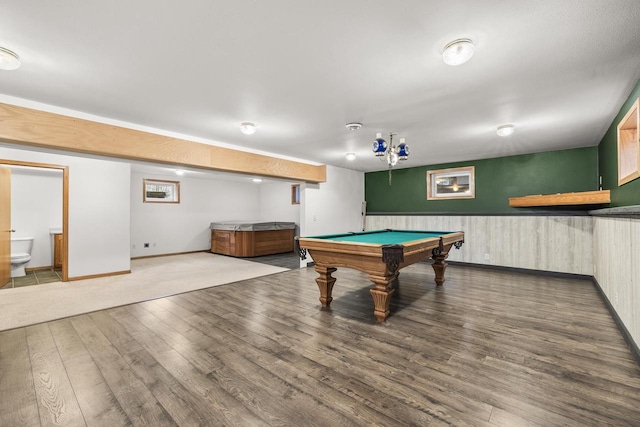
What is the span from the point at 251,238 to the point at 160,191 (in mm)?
3024

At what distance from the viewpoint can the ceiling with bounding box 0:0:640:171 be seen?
161 cm

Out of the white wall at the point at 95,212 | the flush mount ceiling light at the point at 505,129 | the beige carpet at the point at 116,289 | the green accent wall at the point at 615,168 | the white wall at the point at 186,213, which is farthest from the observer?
the white wall at the point at 186,213

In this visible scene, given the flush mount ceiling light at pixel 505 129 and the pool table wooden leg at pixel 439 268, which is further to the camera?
the pool table wooden leg at pixel 439 268

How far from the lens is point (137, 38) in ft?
6.06

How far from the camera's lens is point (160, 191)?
7.98 meters

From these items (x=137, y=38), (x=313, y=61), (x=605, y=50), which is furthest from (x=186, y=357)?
(x=605, y=50)

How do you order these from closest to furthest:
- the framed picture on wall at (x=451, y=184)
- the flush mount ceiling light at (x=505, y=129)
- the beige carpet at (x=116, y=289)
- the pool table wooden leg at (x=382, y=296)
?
the pool table wooden leg at (x=382, y=296) < the beige carpet at (x=116, y=289) < the flush mount ceiling light at (x=505, y=129) < the framed picture on wall at (x=451, y=184)

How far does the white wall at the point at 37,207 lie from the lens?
5.67m

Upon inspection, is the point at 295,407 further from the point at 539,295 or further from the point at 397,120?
the point at 539,295

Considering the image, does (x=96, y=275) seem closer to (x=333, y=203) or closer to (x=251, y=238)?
(x=251, y=238)

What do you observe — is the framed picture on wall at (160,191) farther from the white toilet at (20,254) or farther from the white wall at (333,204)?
the white wall at (333,204)

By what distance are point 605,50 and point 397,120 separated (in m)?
1.87

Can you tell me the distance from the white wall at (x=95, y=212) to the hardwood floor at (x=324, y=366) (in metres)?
2.38

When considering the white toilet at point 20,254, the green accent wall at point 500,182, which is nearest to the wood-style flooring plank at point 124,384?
the white toilet at point 20,254
